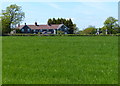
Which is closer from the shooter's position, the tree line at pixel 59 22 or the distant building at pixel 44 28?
the tree line at pixel 59 22

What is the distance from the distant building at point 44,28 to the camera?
122 meters

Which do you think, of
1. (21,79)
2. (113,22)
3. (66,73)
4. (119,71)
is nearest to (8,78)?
(21,79)

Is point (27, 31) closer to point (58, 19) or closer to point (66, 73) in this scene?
point (58, 19)

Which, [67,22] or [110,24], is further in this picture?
[67,22]

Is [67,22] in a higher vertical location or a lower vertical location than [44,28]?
higher

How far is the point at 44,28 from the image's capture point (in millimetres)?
125875

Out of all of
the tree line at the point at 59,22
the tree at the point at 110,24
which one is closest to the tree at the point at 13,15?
the tree line at the point at 59,22

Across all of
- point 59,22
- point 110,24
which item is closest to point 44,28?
point 59,22

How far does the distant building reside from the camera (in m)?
122

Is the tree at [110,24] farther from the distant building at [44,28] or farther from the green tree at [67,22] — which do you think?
the distant building at [44,28]

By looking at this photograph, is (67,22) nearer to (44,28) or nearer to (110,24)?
(44,28)

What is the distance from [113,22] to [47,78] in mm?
119270

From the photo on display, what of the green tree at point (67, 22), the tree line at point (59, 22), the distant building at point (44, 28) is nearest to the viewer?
the tree line at point (59, 22)

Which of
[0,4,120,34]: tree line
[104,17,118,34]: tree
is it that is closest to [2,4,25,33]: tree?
[0,4,120,34]: tree line
